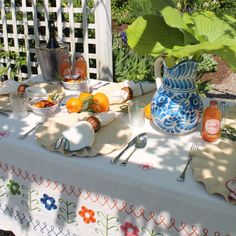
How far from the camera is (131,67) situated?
3.24 meters

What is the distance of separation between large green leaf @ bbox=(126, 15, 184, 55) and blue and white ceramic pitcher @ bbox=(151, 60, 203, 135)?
9cm

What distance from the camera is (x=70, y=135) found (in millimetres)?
1280

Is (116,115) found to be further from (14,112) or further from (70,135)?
(14,112)

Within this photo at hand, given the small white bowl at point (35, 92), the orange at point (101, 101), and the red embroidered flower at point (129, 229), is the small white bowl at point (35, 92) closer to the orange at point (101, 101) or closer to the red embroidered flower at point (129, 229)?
the orange at point (101, 101)

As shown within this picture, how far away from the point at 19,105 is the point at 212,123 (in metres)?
0.83

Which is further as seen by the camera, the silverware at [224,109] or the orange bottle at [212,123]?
the silverware at [224,109]

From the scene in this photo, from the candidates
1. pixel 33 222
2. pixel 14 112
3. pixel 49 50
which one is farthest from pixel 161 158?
pixel 49 50

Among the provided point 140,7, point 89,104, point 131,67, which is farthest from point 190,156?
point 140,7

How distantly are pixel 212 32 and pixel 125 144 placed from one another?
50 cm

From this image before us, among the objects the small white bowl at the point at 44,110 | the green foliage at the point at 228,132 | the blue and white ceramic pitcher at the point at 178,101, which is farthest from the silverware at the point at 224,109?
the small white bowl at the point at 44,110

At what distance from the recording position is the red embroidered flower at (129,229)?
1.17m

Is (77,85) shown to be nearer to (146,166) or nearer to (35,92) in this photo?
(35,92)

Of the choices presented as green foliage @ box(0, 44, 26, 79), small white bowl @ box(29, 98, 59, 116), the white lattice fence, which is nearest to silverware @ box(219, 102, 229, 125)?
small white bowl @ box(29, 98, 59, 116)

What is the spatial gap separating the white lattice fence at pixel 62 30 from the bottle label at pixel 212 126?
132 centimetres
